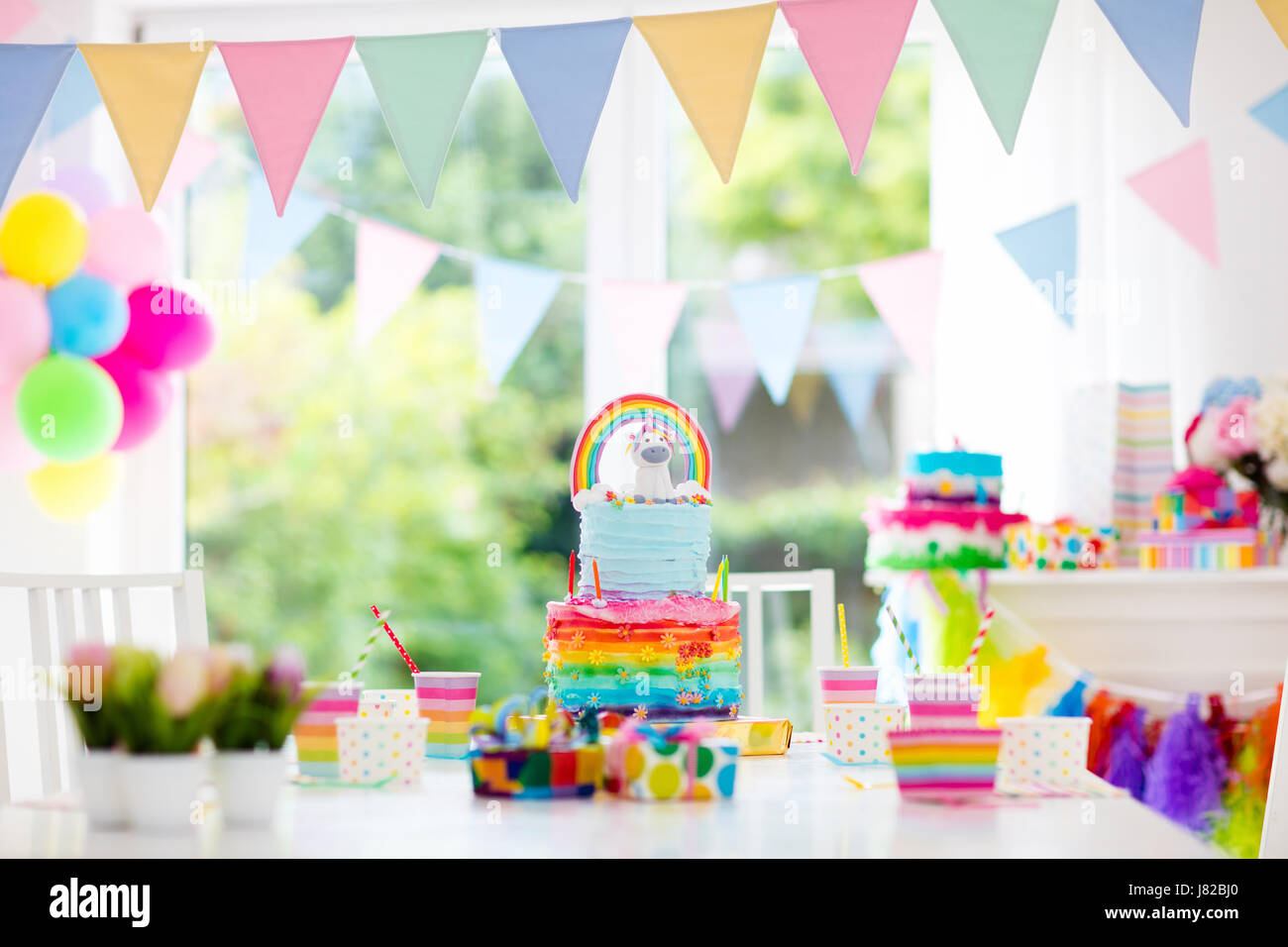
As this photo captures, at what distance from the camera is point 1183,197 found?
2.46 m

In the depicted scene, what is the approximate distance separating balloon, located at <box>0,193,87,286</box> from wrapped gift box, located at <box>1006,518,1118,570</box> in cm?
193

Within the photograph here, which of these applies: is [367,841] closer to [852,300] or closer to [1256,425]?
[1256,425]

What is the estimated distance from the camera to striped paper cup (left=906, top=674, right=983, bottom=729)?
4.57ft

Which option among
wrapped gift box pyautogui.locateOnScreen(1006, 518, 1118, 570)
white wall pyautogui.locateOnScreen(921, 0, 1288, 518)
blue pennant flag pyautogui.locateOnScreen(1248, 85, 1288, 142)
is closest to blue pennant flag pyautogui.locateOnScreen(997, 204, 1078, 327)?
white wall pyautogui.locateOnScreen(921, 0, 1288, 518)

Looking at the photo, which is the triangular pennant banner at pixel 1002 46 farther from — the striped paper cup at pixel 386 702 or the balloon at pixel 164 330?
the balloon at pixel 164 330

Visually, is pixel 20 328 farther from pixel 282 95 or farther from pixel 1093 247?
pixel 1093 247

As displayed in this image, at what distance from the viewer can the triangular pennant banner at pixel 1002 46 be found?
1.82m

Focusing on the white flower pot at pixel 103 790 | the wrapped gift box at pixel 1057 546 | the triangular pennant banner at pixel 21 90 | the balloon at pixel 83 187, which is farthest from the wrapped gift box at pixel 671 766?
the balloon at pixel 83 187

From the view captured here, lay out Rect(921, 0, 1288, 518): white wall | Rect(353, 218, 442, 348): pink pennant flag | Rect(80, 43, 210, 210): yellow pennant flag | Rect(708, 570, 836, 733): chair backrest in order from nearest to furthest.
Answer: Rect(80, 43, 210, 210): yellow pennant flag
Rect(708, 570, 836, 733): chair backrest
Rect(921, 0, 1288, 518): white wall
Rect(353, 218, 442, 348): pink pennant flag

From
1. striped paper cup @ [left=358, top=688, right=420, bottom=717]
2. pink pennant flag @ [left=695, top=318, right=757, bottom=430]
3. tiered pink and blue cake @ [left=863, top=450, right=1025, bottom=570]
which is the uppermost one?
pink pennant flag @ [left=695, top=318, right=757, bottom=430]

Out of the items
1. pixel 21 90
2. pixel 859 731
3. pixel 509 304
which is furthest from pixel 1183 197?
pixel 21 90

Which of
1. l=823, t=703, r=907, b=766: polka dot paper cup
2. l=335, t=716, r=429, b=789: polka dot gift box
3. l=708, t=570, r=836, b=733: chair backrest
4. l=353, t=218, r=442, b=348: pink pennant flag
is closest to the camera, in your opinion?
l=335, t=716, r=429, b=789: polka dot gift box

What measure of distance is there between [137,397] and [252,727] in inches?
72.0

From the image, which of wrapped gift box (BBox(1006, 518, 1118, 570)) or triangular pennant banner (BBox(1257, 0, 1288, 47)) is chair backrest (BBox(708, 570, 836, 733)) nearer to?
wrapped gift box (BBox(1006, 518, 1118, 570))
